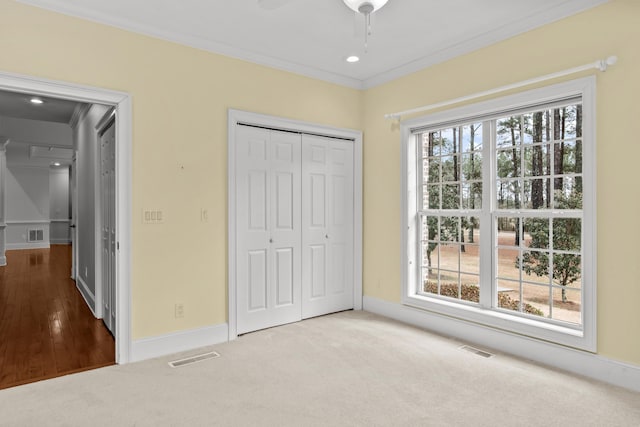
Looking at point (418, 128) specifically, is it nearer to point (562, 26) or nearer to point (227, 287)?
point (562, 26)

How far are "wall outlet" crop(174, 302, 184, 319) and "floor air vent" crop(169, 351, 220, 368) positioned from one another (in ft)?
1.26

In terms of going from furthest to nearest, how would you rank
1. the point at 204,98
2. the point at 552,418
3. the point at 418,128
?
the point at 418,128
the point at 204,98
the point at 552,418

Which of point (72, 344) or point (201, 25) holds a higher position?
point (201, 25)

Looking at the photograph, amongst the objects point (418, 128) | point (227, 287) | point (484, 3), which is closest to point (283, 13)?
point (484, 3)

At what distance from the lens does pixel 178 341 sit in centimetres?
331

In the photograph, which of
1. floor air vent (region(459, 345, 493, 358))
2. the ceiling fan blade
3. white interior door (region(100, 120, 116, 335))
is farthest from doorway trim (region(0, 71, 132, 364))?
floor air vent (region(459, 345, 493, 358))

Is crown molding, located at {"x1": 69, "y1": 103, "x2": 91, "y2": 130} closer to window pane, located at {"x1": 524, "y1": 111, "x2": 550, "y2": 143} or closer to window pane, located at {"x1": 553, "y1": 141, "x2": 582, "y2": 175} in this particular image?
window pane, located at {"x1": 524, "y1": 111, "x2": 550, "y2": 143}

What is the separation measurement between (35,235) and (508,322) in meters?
12.9

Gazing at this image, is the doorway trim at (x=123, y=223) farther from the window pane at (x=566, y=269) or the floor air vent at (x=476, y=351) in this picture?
the window pane at (x=566, y=269)

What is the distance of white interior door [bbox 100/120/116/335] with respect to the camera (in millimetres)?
3672

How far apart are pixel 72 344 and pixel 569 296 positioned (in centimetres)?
440

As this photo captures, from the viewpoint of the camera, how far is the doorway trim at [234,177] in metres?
3.61

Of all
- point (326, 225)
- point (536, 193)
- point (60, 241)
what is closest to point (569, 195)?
point (536, 193)

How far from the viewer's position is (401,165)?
13.7 ft
